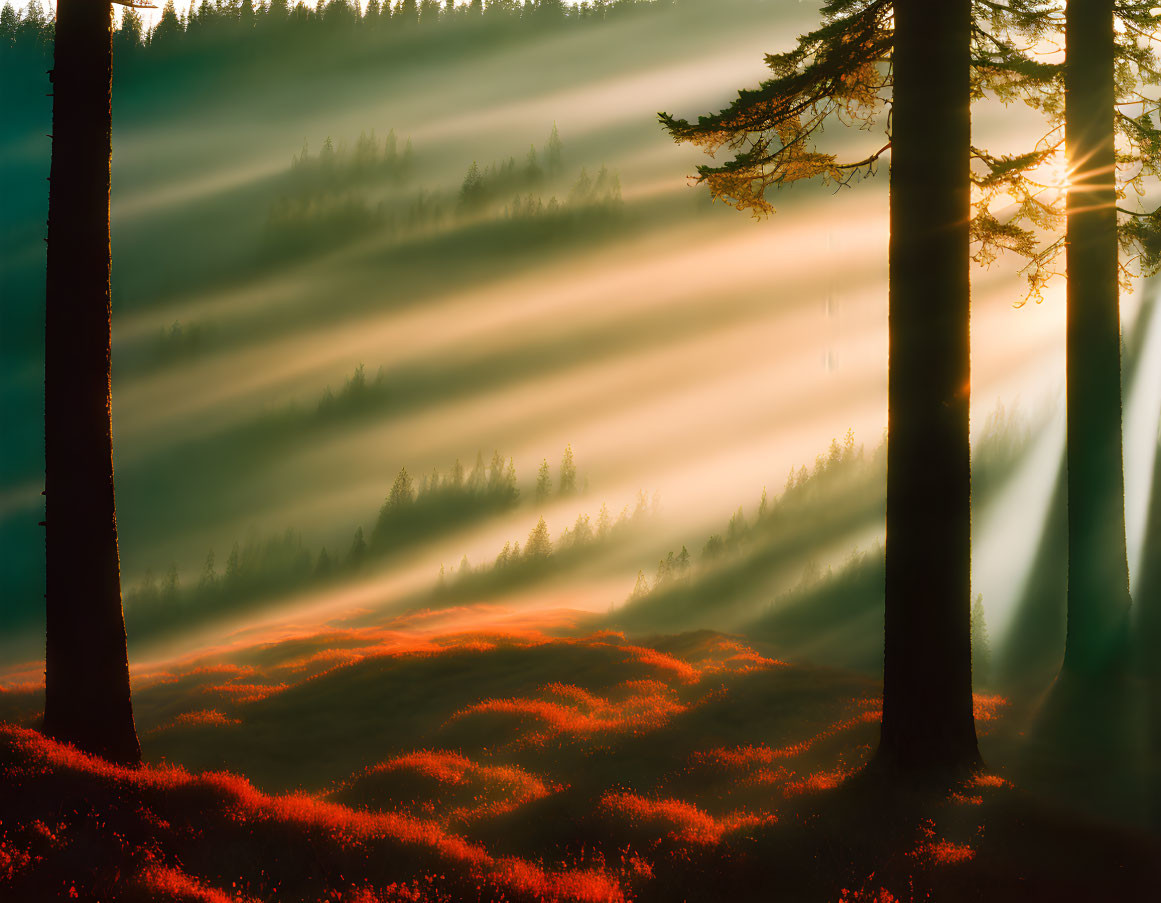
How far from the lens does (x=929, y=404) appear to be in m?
6.76

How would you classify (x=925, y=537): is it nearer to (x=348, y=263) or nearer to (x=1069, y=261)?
(x=1069, y=261)

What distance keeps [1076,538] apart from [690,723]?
643 cm

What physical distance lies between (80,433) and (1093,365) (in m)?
12.8

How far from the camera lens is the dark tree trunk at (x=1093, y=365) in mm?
10281

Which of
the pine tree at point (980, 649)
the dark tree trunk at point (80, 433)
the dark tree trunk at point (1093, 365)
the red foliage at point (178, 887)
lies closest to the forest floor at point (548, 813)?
the red foliage at point (178, 887)

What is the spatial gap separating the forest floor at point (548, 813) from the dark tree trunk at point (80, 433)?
0.67 m

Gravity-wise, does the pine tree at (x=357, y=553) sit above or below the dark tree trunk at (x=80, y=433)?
below

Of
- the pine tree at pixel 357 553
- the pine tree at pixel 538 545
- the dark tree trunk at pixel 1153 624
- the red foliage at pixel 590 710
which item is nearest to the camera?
the dark tree trunk at pixel 1153 624

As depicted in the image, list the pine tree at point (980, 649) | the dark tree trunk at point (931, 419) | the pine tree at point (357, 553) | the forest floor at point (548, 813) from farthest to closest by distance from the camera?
the pine tree at point (357, 553)
the pine tree at point (980, 649)
the dark tree trunk at point (931, 419)
the forest floor at point (548, 813)

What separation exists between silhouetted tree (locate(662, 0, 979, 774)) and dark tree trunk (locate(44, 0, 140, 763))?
7.57m

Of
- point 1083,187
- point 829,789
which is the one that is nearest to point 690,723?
point 829,789

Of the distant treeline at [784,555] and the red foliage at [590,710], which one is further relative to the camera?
the distant treeline at [784,555]

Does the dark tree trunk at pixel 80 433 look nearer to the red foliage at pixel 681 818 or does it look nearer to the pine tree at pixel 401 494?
the red foliage at pixel 681 818

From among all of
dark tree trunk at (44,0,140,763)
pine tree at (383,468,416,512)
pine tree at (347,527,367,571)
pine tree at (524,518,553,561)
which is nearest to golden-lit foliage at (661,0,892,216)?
dark tree trunk at (44,0,140,763)
